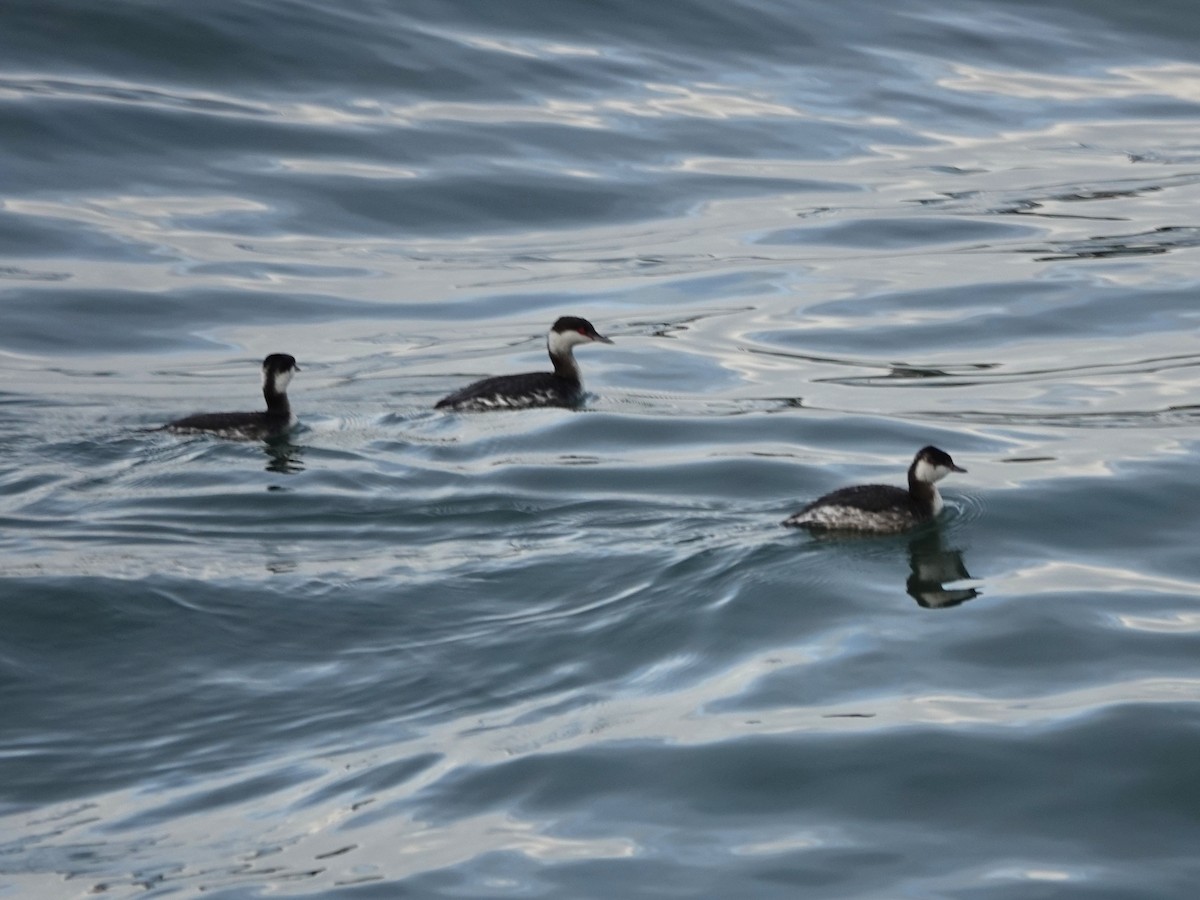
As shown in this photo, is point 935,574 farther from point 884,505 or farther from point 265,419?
point 265,419

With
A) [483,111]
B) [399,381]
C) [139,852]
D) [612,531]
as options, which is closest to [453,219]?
[483,111]

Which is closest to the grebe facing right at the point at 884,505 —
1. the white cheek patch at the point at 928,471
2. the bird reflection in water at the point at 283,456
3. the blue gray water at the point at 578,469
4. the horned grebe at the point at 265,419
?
the white cheek patch at the point at 928,471

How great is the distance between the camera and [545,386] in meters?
15.0

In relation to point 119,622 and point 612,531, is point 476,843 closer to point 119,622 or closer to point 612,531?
point 119,622

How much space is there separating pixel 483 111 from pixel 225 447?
43.5 ft

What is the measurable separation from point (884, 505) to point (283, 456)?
14.3ft

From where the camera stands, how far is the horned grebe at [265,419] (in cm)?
1324

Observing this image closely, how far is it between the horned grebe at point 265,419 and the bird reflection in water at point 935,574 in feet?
16.1

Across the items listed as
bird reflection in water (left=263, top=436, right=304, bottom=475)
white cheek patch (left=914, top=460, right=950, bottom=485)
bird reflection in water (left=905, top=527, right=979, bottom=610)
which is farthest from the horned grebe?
bird reflection in water (left=905, top=527, right=979, bottom=610)

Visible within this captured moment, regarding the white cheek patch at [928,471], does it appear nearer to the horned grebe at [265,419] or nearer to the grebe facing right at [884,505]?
the grebe facing right at [884,505]

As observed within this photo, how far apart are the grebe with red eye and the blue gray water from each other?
0.29m

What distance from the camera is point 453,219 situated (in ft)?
72.3

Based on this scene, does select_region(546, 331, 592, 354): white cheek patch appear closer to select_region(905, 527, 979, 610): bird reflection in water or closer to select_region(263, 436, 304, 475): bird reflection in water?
select_region(263, 436, 304, 475): bird reflection in water

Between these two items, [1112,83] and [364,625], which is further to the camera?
[1112,83]
